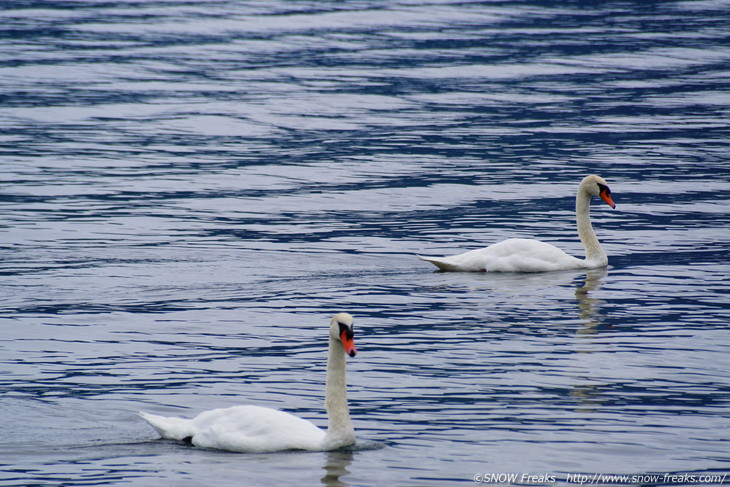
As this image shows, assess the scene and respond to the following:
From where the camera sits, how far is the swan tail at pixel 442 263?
65.1 feet

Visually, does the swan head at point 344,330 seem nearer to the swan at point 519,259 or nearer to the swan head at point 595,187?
the swan at point 519,259

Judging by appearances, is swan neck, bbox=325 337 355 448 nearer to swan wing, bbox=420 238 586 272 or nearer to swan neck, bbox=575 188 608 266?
swan wing, bbox=420 238 586 272

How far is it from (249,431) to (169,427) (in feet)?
2.42

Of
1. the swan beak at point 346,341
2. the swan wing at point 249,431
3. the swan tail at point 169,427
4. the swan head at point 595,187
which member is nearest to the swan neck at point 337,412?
the swan wing at point 249,431

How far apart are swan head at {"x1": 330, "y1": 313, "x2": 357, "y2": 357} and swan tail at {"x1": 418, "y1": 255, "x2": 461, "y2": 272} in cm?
768

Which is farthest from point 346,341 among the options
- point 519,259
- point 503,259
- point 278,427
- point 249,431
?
point 519,259

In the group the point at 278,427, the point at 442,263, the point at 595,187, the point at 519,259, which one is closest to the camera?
the point at 278,427

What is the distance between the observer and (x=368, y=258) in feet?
68.1

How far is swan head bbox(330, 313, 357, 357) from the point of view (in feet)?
39.5

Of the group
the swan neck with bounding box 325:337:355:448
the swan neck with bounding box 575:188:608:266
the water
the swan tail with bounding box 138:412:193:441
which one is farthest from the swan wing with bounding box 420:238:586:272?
the swan tail with bounding box 138:412:193:441

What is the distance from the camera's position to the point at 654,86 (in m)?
39.8

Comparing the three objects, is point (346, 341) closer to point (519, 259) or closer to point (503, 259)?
point (503, 259)

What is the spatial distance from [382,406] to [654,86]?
1111 inches

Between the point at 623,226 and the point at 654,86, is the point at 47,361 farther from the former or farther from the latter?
the point at 654,86
